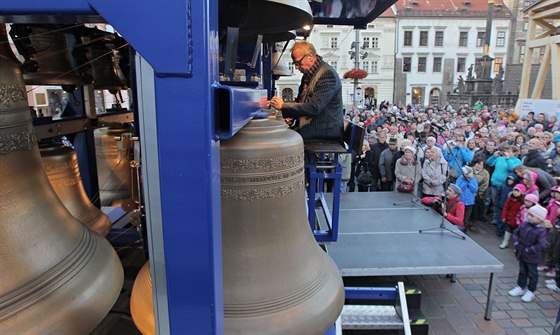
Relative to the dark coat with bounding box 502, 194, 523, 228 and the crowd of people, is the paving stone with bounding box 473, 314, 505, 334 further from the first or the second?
the dark coat with bounding box 502, 194, 523, 228

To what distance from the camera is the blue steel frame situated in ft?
3.11

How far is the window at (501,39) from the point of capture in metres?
48.6

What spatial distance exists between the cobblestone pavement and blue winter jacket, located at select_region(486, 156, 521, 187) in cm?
211

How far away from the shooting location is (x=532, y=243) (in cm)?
561

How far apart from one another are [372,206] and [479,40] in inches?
2004

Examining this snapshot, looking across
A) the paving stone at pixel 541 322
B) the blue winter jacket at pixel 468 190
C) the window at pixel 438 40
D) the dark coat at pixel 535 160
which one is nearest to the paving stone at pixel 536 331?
the paving stone at pixel 541 322

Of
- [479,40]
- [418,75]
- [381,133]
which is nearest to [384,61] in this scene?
[418,75]

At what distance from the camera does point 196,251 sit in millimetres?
1101

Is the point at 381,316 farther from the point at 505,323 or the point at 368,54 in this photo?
the point at 368,54

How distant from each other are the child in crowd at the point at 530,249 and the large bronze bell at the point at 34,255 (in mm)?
6009

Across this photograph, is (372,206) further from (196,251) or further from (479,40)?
(479,40)

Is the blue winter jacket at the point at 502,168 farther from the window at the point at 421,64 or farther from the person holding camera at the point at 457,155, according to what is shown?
the window at the point at 421,64

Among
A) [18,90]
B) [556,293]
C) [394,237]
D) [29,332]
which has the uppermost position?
[18,90]

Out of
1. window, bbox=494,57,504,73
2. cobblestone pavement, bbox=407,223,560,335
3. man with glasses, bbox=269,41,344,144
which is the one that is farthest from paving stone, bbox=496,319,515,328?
window, bbox=494,57,504,73
